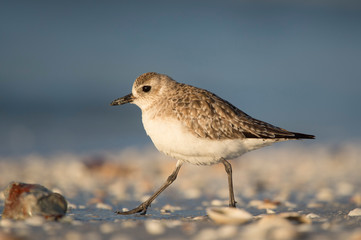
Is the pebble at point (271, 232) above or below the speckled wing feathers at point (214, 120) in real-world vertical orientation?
below

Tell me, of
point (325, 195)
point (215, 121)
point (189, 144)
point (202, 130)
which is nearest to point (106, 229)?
point (189, 144)

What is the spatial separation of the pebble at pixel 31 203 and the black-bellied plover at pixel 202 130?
0.89 metres

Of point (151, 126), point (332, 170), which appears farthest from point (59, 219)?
point (332, 170)

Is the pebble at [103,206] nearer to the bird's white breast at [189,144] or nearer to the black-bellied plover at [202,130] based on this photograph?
the black-bellied plover at [202,130]

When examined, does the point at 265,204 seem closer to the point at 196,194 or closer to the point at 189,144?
the point at 196,194

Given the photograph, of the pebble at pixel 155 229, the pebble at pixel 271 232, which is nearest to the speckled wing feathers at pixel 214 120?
the pebble at pixel 155 229

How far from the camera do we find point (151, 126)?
4.89m

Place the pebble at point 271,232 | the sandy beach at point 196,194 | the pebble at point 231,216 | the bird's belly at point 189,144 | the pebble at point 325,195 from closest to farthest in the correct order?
the pebble at point 271,232, the sandy beach at point 196,194, the pebble at point 231,216, the bird's belly at point 189,144, the pebble at point 325,195

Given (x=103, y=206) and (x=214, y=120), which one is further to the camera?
(x=103, y=206)

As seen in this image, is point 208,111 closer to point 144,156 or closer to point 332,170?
point 332,170

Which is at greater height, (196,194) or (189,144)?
(189,144)

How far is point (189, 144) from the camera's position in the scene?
4.70 meters

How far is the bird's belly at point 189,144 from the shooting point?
4.70 m

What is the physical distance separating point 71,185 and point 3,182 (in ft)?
3.72
